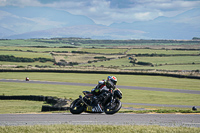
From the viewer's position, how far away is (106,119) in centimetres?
1564

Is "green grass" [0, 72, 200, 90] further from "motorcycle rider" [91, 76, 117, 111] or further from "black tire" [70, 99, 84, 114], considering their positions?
"motorcycle rider" [91, 76, 117, 111]

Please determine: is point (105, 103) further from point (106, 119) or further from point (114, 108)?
point (106, 119)

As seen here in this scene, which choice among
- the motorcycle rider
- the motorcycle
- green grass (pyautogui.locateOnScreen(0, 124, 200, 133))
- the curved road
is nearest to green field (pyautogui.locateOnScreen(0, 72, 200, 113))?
the curved road

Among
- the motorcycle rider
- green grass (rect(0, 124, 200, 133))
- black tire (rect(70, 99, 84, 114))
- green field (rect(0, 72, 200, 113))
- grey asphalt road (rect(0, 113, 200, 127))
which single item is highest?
the motorcycle rider

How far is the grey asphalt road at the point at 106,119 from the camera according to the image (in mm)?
14883

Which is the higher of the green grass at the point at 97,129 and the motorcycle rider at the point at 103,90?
the motorcycle rider at the point at 103,90

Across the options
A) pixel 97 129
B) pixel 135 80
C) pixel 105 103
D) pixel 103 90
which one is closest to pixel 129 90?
pixel 135 80

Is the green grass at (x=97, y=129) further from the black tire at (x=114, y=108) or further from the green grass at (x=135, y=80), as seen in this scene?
the green grass at (x=135, y=80)

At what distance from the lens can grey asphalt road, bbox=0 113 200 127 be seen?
1488 cm

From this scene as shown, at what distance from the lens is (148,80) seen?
209 ft

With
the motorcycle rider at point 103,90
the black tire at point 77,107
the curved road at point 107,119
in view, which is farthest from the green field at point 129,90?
the motorcycle rider at point 103,90

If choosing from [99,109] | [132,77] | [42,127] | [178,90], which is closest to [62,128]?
[42,127]

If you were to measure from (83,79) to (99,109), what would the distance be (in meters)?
49.5

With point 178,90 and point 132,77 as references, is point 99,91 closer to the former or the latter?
point 178,90
